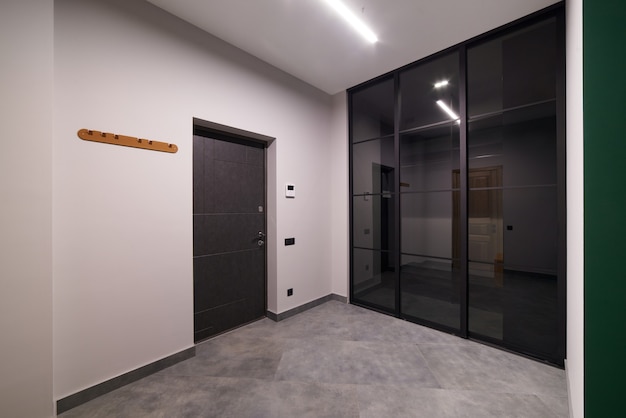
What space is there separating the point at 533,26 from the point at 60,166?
14.6ft

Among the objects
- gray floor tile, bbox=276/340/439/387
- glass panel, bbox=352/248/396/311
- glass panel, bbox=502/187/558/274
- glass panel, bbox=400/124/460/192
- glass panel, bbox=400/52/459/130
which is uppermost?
glass panel, bbox=400/52/459/130

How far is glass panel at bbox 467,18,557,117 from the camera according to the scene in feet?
9.02

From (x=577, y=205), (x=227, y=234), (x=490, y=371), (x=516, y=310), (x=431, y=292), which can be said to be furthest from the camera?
(x=431, y=292)

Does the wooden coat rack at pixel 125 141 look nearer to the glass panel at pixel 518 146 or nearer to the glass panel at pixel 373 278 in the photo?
the glass panel at pixel 373 278

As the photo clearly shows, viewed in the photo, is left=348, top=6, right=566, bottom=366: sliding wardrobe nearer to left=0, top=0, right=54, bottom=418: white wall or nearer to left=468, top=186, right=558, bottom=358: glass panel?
left=468, top=186, right=558, bottom=358: glass panel

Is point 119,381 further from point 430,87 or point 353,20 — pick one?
point 430,87

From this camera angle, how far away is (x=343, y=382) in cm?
207

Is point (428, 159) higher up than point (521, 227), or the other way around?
point (428, 159)

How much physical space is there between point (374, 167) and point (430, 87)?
1559 mm

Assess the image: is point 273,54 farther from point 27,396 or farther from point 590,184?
point 27,396

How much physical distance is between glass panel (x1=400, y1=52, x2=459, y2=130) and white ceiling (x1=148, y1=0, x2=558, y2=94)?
0.21 metres

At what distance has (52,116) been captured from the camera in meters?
1.71

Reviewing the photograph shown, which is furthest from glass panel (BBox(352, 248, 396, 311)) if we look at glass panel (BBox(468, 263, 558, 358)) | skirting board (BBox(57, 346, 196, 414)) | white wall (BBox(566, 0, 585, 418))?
skirting board (BBox(57, 346, 196, 414))

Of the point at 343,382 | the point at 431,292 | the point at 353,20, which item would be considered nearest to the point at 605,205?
the point at 343,382
